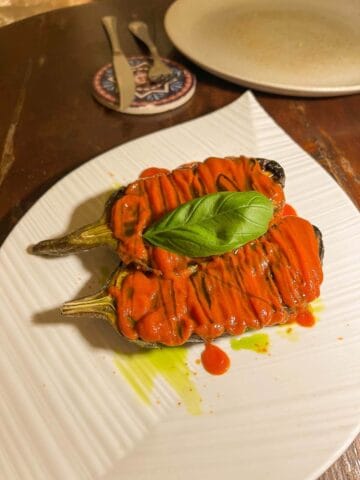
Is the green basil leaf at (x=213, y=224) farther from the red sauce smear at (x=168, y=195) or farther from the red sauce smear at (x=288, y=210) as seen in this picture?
the red sauce smear at (x=288, y=210)

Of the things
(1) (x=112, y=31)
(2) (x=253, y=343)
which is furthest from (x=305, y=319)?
(1) (x=112, y=31)

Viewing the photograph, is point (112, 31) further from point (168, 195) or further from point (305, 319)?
point (305, 319)


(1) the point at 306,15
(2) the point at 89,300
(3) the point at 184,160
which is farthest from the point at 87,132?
(1) the point at 306,15

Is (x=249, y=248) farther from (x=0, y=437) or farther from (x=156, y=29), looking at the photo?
(x=156, y=29)

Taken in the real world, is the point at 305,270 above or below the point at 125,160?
below

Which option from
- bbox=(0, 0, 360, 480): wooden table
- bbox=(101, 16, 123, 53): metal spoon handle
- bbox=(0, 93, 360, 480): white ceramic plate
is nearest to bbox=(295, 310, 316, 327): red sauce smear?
bbox=(0, 93, 360, 480): white ceramic plate
